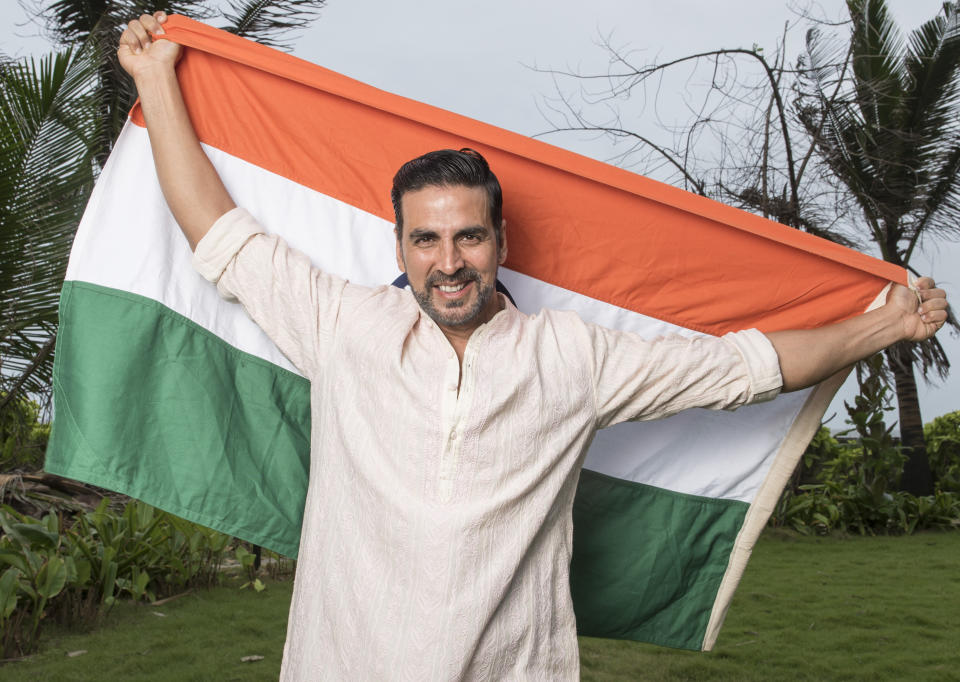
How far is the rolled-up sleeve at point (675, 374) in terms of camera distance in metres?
2.04

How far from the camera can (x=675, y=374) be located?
2.04 m

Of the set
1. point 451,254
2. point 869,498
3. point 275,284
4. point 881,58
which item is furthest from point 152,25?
point 881,58

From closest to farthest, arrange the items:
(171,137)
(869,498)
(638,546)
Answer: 1. (171,137)
2. (638,546)
3. (869,498)

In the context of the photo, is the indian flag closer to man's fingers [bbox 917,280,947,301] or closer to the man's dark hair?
man's fingers [bbox 917,280,947,301]

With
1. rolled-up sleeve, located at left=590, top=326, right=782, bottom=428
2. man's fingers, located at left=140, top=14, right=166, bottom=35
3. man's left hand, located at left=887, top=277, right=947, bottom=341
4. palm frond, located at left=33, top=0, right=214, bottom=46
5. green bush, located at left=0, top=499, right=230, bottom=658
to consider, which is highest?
palm frond, located at left=33, top=0, right=214, bottom=46

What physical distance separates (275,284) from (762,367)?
1189 mm

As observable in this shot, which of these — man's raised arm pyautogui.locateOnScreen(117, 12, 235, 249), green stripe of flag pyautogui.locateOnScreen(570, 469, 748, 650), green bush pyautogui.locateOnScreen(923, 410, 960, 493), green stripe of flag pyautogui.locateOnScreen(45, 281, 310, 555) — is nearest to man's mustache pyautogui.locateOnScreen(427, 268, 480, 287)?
man's raised arm pyautogui.locateOnScreen(117, 12, 235, 249)

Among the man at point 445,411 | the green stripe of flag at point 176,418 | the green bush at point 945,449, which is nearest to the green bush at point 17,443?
the green stripe of flag at point 176,418

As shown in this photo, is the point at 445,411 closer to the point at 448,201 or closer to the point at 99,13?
the point at 448,201

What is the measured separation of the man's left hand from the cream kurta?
1.80 feet

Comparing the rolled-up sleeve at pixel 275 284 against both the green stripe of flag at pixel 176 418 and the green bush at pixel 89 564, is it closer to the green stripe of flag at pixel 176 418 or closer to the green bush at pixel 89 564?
the green stripe of flag at pixel 176 418

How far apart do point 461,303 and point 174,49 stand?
3.64ft

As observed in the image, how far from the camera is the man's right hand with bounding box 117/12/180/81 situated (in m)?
2.33

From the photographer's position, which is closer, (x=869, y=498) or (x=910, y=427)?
(x=869, y=498)
